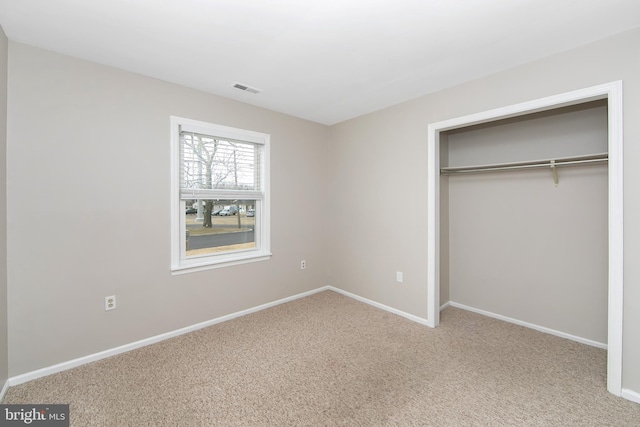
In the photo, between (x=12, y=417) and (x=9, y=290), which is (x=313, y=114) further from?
(x=12, y=417)

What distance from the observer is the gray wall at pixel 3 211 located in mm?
1840

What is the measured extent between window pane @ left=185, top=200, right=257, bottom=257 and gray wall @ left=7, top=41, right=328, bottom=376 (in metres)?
0.29

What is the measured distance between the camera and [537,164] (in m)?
2.67

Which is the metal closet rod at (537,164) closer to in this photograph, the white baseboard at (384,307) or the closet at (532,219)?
the closet at (532,219)

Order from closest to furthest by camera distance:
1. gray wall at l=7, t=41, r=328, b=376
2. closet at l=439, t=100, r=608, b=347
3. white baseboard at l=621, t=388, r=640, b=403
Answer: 1. white baseboard at l=621, t=388, r=640, b=403
2. gray wall at l=7, t=41, r=328, b=376
3. closet at l=439, t=100, r=608, b=347

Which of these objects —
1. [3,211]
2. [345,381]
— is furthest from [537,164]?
[3,211]

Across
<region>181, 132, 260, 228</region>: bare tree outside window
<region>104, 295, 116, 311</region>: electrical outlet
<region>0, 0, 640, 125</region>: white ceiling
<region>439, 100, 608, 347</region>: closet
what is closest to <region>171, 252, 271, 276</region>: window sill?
<region>181, 132, 260, 228</region>: bare tree outside window

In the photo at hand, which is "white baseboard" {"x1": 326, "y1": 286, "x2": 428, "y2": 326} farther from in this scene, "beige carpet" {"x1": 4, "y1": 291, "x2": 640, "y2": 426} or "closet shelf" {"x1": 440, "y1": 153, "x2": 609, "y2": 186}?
"closet shelf" {"x1": 440, "y1": 153, "x2": 609, "y2": 186}

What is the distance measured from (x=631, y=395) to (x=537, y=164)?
1847 millimetres

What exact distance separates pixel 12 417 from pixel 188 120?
2.44 meters

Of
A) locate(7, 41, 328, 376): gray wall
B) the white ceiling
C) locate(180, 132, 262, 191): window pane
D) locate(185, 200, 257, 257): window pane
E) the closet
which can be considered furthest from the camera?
locate(185, 200, 257, 257): window pane

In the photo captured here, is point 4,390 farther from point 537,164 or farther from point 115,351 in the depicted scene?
point 537,164

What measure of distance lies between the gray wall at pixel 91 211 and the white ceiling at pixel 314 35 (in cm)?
25

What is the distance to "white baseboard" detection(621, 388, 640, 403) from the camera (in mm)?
1805
